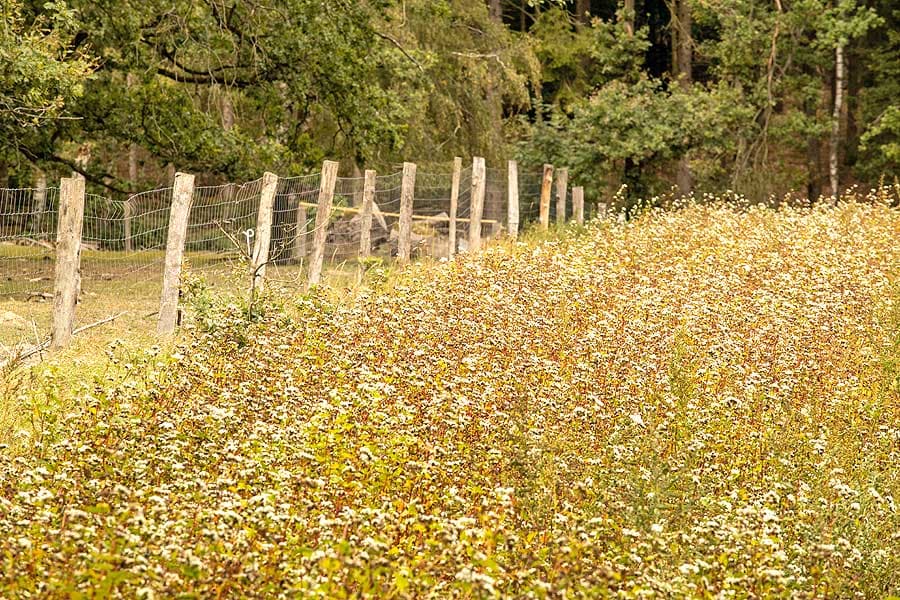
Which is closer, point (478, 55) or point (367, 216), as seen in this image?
point (367, 216)

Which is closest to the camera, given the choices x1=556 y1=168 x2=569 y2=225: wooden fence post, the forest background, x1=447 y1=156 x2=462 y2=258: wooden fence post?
the forest background

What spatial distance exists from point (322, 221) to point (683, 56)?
83.0ft

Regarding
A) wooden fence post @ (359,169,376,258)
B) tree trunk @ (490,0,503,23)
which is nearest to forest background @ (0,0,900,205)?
tree trunk @ (490,0,503,23)

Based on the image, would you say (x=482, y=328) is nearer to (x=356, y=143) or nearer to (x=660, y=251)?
(x=660, y=251)

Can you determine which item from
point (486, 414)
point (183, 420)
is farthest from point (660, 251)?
point (183, 420)

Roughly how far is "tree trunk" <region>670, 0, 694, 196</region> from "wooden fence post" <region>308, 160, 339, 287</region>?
19.9 m

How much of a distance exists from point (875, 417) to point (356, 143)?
14.2 metres

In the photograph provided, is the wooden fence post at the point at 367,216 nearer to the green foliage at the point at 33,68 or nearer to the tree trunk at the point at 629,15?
the green foliage at the point at 33,68

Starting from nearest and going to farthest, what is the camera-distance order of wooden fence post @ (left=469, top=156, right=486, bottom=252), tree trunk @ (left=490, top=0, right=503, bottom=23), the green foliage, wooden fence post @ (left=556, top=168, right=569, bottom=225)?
the green foliage
wooden fence post @ (left=469, top=156, right=486, bottom=252)
wooden fence post @ (left=556, top=168, right=569, bottom=225)
tree trunk @ (left=490, top=0, right=503, bottom=23)

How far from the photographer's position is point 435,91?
91.4ft

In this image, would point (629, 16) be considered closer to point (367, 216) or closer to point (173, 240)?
point (367, 216)

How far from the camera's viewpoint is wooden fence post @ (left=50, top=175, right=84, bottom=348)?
10.8m

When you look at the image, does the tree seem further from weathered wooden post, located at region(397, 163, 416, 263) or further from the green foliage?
weathered wooden post, located at region(397, 163, 416, 263)

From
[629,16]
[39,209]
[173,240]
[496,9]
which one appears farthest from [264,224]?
[629,16]
